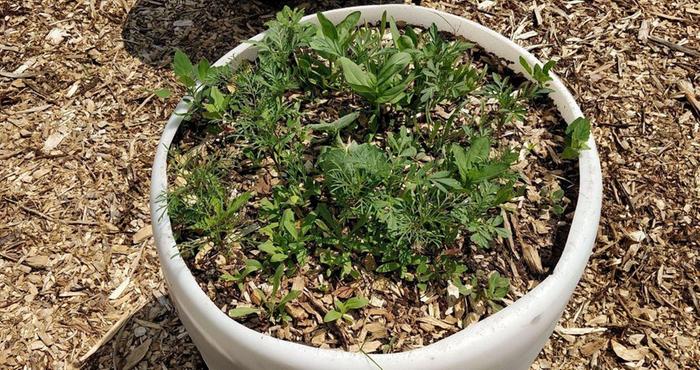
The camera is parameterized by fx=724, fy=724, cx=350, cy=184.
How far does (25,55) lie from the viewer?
9.94 feet

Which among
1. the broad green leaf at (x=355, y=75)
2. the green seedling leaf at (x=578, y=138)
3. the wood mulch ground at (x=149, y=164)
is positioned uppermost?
the broad green leaf at (x=355, y=75)

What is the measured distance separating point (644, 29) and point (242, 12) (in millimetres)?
1680

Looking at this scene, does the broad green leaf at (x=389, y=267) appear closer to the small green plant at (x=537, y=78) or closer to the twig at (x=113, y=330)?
the small green plant at (x=537, y=78)

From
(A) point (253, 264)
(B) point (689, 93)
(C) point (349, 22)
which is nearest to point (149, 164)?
(C) point (349, 22)

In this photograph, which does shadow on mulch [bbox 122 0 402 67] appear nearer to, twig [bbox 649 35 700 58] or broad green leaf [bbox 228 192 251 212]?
twig [bbox 649 35 700 58]

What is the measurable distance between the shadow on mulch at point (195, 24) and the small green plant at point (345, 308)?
68.4 inches

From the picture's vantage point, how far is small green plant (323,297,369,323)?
1.43 meters

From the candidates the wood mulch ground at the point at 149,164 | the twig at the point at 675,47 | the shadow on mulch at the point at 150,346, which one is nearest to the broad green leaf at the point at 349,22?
the wood mulch ground at the point at 149,164

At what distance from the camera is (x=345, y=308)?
1448 mm

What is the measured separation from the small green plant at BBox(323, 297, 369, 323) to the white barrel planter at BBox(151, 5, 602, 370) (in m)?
0.14

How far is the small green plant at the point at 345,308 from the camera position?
56.4 inches

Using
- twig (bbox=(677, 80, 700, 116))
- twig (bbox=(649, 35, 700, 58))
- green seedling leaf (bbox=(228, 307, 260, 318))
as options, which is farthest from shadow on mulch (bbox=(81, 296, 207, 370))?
twig (bbox=(649, 35, 700, 58))

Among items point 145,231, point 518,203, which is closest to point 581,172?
point 518,203

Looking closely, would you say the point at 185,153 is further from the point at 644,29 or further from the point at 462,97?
the point at 644,29
